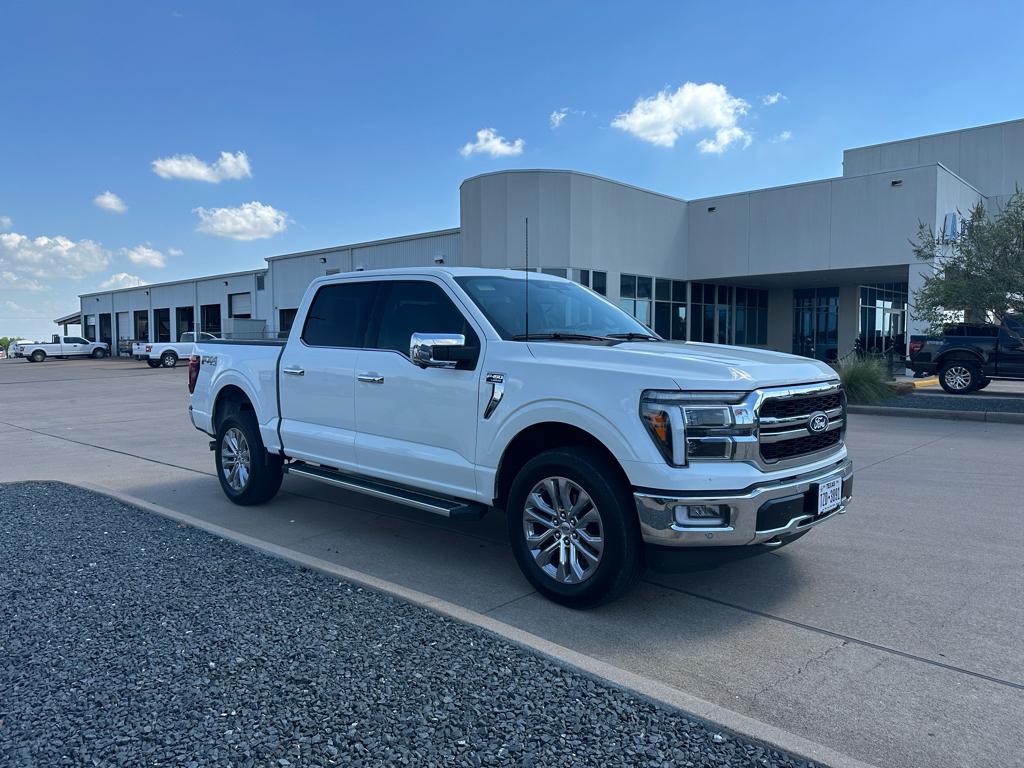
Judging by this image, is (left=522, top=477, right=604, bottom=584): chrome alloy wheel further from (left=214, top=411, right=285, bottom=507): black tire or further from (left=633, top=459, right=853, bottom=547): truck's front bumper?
(left=214, top=411, right=285, bottom=507): black tire

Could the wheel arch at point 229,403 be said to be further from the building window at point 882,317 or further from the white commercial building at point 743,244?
the building window at point 882,317

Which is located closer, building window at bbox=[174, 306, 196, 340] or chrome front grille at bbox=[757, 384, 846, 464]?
chrome front grille at bbox=[757, 384, 846, 464]

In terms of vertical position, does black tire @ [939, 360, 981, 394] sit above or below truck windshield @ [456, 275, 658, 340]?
below

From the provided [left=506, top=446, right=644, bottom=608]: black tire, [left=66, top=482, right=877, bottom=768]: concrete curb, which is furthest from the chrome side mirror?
[left=66, top=482, right=877, bottom=768]: concrete curb

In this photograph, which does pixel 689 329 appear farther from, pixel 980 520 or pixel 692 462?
pixel 692 462

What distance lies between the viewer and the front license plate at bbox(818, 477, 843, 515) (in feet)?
14.3

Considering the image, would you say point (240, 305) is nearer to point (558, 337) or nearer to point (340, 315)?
point (340, 315)

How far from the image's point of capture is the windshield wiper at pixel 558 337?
16.2ft

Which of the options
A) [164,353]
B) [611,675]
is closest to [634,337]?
[611,675]

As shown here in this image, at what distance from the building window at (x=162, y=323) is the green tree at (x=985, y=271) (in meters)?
53.3

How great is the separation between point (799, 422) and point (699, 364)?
725 millimetres

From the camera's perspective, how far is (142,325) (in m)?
60.8

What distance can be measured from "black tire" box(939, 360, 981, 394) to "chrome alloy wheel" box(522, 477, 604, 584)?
16.7m

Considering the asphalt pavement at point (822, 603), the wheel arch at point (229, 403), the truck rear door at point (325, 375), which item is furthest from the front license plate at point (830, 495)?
the wheel arch at point (229, 403)
